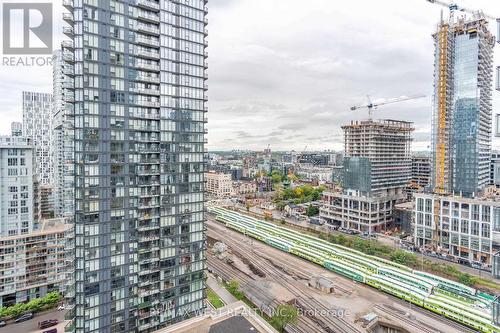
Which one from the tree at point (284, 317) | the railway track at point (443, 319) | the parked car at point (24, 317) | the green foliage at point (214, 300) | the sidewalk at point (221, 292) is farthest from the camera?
the sidewalk at point (221, 292)

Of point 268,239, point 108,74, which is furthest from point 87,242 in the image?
point 268,239

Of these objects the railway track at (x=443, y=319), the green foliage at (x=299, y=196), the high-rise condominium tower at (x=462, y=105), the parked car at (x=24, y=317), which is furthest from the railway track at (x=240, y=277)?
the green foliage at (x=299, y=196)

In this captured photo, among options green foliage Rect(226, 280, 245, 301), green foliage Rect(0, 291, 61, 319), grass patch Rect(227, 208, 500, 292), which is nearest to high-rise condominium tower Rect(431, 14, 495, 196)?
grass patch Rect(227, 208, 500, 292)

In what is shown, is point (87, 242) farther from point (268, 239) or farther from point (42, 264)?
point (268, 239)

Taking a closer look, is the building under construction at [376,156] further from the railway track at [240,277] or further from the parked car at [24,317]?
the parked car at [24,317]

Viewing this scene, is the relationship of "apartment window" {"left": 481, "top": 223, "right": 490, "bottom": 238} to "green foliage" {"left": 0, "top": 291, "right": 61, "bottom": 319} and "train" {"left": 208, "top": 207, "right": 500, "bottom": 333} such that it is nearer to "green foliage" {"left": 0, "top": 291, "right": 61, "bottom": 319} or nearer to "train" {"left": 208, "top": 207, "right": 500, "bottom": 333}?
"train" {"left": 208, "top": 207, "right": 500, "bottom": 333}
